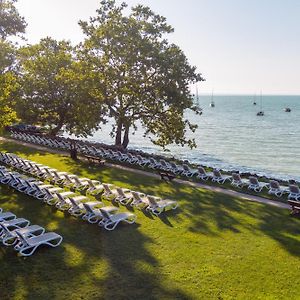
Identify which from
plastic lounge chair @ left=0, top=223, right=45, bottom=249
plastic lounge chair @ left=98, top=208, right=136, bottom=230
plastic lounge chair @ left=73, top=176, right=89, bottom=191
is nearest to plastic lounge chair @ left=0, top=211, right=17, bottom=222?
plastic lounge chair @ left=0, top=223, right=45, bottom=249

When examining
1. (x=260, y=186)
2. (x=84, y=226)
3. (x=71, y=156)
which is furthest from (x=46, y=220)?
(x=71, y=156)

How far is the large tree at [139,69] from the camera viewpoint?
30344 millimetres

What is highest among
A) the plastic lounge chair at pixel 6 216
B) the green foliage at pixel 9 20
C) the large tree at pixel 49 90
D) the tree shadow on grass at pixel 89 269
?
the green foliage at pixel 9 20

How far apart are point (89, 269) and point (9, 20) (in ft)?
112

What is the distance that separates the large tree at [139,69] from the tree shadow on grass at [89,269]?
65.0 ft

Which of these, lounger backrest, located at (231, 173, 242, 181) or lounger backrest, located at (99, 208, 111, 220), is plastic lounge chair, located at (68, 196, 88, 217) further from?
lounger backrest, located at (231, 173, 242, 181)

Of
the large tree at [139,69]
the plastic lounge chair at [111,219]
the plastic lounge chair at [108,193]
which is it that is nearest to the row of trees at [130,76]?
the large tree at [139,69]

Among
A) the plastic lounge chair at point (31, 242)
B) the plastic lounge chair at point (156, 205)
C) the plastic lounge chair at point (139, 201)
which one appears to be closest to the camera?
the plastic lounge chair at point (31, 242)

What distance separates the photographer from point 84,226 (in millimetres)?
12570

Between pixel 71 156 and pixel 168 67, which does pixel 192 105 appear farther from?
pixel 71 156

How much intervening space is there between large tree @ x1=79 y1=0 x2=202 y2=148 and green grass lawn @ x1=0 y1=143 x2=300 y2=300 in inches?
673

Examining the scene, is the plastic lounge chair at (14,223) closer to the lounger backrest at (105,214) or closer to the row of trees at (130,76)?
the lounger backrest at (105,214)

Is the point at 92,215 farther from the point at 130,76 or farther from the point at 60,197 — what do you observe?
the point at 130,76

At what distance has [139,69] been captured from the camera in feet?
102
